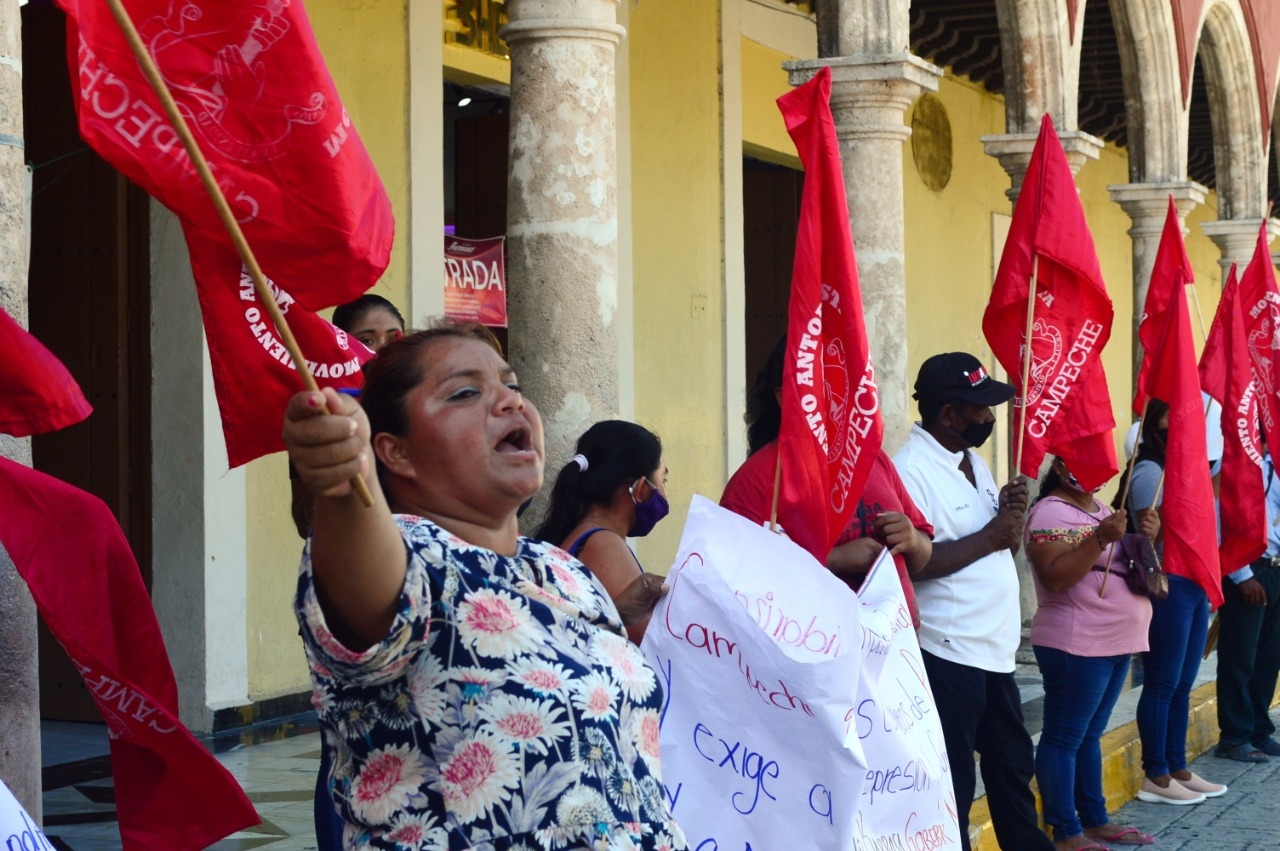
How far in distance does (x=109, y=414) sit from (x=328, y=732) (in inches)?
236

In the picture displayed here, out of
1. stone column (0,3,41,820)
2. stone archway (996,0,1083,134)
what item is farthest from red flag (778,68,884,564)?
stone archway (996,0,1083,134)

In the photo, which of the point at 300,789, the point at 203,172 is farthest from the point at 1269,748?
the point at 203,172

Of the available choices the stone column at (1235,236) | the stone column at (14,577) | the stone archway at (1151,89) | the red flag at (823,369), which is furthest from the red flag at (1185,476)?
the stone column at (1235,236)

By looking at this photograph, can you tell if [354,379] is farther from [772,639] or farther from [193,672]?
[193,672]

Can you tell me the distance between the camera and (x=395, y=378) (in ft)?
7.68

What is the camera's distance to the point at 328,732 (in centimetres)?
218

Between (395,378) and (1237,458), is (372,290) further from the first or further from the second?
(395,378)

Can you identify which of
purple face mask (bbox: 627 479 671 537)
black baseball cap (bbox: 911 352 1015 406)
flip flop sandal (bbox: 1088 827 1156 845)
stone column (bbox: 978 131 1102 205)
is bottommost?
flip flop sandal (bbox: 1088 827 1156 845)

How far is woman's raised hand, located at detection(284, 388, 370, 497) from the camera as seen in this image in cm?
→ 178

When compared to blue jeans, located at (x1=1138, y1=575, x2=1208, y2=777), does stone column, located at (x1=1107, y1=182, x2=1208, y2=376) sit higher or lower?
higher

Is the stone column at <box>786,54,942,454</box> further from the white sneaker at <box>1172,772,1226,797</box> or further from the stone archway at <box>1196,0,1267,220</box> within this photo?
the stone archway at <box>1196,0,1267,220</box>

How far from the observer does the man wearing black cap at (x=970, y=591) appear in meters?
4.93

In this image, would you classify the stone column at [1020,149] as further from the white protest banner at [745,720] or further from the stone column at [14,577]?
the stone column at [14,577]

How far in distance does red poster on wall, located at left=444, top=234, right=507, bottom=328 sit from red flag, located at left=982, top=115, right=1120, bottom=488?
12.7 ft
